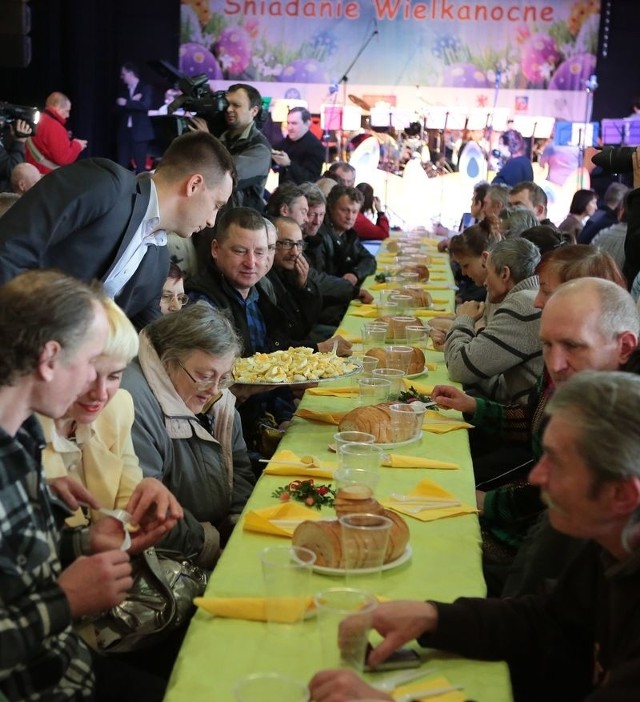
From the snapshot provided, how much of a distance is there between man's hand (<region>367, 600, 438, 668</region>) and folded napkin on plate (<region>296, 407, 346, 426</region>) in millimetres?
1449

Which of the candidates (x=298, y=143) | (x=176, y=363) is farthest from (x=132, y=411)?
(x=298, y=143)

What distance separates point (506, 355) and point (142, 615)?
1.94 meters

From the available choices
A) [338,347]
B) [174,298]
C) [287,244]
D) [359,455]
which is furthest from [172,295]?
[359,455]

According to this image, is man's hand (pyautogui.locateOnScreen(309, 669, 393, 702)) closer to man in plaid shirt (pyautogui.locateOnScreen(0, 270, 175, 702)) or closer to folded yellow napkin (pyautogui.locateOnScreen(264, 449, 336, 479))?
man in plaid shirt (pyautogui.locateOnScreen(0, 270, 175, 702))

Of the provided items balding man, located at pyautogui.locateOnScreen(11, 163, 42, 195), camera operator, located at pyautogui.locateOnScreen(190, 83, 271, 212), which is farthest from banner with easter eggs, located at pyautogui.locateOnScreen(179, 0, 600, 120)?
camera operator, located at pyautogui.locateOnScreen(190, 83, 271, 212)

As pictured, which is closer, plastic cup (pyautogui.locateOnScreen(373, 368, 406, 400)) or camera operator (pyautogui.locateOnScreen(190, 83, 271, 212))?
plastic cup (pyautogui.locateOnScreen(373, 368, 406, 400))

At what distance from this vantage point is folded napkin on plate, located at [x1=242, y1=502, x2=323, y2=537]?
2.21m

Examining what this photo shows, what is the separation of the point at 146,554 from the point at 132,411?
41 centimetres

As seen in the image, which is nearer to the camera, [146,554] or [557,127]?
[146,554]

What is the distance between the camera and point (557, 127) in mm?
13359

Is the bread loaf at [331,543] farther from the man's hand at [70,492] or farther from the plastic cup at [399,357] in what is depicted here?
the plastic cup at [399,357]

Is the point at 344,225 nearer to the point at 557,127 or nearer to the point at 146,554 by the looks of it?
the point at 146,554

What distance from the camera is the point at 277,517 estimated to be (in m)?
2.29

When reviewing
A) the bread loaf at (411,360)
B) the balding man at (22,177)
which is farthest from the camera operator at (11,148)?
the bread loaf at (411,360)
